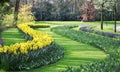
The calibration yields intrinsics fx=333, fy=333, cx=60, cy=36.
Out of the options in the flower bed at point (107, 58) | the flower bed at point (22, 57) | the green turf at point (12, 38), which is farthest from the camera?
the green turf at point (12, 38)

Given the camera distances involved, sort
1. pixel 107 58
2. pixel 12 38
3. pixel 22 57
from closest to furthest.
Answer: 1. pixel 22 57
2. pixel 107 58
3. pixel 12 38

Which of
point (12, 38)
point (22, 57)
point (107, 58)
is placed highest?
point (22, 57)

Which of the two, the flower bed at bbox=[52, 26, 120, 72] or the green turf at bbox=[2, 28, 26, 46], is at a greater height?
the flower bed at bbox=[52, 26, 120, 72]

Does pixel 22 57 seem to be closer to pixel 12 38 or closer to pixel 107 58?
pixel 107 58

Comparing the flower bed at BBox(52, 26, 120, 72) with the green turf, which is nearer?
the flower bed at BBox(52, 26, 120, 72)

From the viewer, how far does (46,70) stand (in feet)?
48.1

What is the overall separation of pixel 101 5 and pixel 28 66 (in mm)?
32885

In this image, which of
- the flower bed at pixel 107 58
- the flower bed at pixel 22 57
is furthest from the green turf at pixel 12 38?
the flower bed at pixel 22 57

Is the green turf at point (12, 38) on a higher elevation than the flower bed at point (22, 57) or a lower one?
lower

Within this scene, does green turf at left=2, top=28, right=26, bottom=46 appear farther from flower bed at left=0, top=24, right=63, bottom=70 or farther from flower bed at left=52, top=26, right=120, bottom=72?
flower bed at left=0, top=24, right=63, bottom=70

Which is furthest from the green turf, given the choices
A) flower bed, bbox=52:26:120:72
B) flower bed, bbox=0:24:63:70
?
flower bed, bbox=0:24:63:70

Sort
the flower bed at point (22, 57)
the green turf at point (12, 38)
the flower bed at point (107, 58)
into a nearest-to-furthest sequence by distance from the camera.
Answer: the flower bed at point (107, 58) → the flower bed at point (22, 57) → the green turf at point (12, 38)

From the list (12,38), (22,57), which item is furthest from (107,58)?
(12,38)

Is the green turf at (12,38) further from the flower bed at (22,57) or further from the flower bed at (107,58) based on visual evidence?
the flower bed at (22,57)
